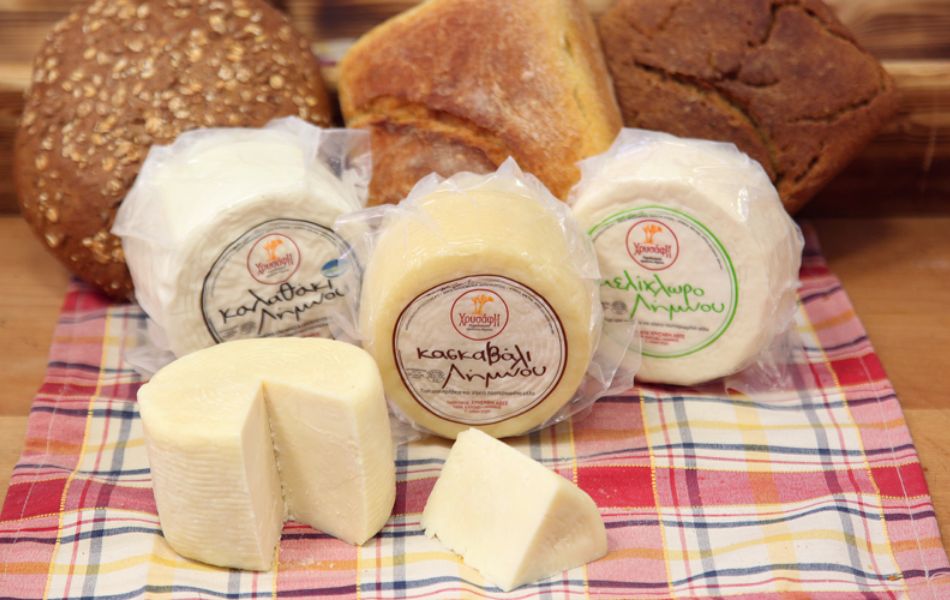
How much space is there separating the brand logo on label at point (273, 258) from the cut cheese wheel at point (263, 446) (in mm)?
165

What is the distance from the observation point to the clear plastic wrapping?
1292 mm

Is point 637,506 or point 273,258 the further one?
point 273,258

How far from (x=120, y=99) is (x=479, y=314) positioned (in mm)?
647

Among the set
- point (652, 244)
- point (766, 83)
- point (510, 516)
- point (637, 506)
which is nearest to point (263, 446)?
point (510, 516)

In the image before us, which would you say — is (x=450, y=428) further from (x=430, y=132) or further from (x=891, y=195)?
(x=891, y=195)

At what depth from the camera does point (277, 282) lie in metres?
1.43

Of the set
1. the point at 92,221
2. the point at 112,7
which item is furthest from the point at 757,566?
the point at 112,7

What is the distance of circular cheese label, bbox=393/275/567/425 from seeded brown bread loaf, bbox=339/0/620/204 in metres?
0.28

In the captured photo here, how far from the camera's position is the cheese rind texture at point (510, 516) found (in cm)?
115

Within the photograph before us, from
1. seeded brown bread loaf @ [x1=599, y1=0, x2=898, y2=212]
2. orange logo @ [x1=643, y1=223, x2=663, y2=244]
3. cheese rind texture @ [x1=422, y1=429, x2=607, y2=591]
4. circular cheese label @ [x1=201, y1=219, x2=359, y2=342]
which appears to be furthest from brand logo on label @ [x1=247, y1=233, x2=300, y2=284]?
seeded brown bread loaf @ [x1=599, y1=0, x2=898, y2=212]

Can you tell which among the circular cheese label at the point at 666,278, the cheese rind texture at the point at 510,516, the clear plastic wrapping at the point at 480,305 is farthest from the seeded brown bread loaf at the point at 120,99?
the cheese rind texture at the point at 510,516

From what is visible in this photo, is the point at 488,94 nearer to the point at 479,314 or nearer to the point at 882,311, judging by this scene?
Result: the point at 479,314

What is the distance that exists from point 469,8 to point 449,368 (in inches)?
22.3

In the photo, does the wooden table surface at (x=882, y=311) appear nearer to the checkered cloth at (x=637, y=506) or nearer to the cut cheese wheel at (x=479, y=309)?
the checkered cloth at (x=637, y=506)
